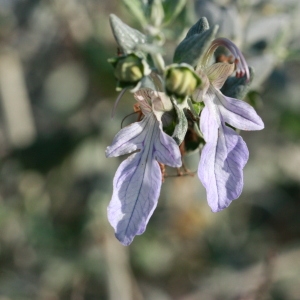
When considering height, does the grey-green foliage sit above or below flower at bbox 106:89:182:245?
above

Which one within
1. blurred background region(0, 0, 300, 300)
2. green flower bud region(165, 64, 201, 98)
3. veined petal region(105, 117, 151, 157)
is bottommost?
blurred background region(0, 0, 300, 300)

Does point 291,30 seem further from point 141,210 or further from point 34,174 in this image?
point 34,174

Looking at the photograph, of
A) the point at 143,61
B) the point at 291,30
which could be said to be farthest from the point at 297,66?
the point at 143,61

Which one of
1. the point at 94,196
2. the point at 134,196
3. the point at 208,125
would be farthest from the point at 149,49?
the point at 94,196

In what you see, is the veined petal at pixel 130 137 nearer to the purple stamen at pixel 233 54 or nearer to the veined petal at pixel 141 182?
the veined petal at pixel 141 182

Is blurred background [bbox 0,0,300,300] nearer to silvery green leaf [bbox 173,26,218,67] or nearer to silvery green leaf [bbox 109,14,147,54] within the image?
silvery green leaf [bbox 109,14,147,54]

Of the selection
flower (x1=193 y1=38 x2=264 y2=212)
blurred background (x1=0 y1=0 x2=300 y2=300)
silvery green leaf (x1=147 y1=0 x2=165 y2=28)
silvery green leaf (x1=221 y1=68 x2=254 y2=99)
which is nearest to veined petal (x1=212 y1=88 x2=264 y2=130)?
flower (x1=193 y1=38 x2=264 y2=212)

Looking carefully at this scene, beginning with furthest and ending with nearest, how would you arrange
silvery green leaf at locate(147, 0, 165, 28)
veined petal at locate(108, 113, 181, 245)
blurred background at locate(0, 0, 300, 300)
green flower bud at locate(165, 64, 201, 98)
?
1. blurred background at locate(0, 0, 300, 300)
2. silvery green leaf at locate(147, 0, 165, 28)
3. veined petal at locate(108, 113, 181, 245)
4. green flower bud at locate(165, 64, 201, 98)
